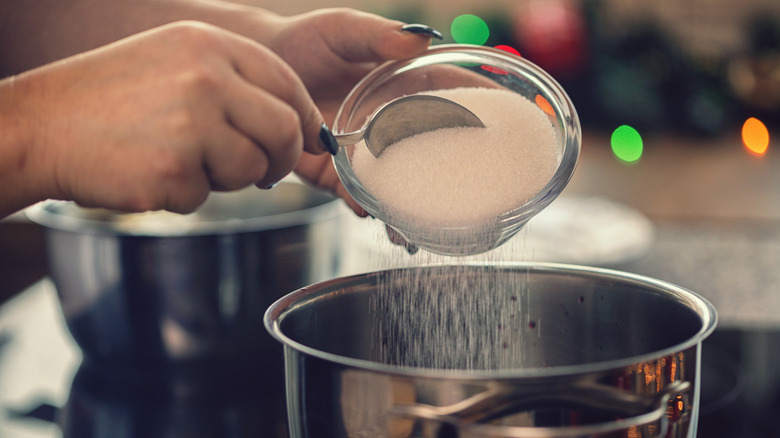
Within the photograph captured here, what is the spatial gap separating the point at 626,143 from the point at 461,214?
47.5 inches

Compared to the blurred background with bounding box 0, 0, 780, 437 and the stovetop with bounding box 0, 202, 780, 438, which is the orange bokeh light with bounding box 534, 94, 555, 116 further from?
the blurred background with bounding box 0, 0, 780, 437

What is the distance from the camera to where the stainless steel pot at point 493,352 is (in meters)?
0.32

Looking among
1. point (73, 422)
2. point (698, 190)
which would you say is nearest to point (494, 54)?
point (73, 422)

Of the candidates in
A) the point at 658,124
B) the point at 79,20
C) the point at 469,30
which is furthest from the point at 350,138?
the point at 469,30

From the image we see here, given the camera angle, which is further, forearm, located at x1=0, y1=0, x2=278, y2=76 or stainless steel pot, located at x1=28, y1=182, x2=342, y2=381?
forearm, located at x1=0, y1=0, x2=278, y2=76

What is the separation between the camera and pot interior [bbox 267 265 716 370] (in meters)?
0.43

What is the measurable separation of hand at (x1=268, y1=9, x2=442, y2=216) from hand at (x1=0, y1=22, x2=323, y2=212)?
0.53 feet

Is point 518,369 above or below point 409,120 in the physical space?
below

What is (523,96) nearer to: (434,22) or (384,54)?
(384,54)

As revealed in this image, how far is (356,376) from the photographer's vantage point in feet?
1.09

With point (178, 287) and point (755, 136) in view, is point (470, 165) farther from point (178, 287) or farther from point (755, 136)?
point (755, 136)

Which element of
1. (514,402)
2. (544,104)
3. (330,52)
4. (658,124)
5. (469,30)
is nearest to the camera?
(514,402)

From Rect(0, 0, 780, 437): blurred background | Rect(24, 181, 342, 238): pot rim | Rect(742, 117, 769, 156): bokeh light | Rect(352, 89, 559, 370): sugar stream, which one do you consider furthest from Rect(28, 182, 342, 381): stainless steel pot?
Rect(742, 117, 769, 156): bokeh light

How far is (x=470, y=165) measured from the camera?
1.71ft
